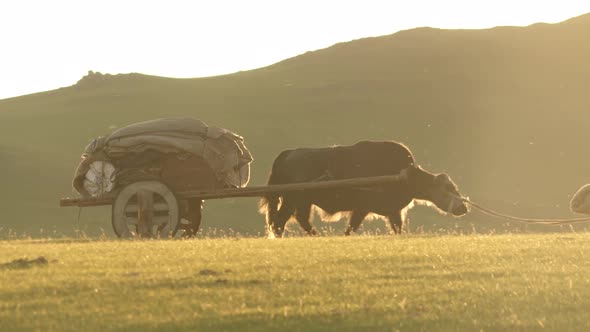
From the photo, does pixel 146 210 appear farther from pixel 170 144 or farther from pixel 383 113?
pixel 383 113

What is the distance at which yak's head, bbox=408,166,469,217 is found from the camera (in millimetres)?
22609

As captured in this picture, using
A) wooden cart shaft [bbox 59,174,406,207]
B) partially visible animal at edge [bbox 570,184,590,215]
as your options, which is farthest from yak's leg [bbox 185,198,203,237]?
partially visible animal at edge [bbox 570,184,590,215]

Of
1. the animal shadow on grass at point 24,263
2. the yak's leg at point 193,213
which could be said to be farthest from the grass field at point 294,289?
the yak's leg at point 193,213

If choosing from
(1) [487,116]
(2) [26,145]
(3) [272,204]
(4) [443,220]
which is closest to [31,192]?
(2) [26,145]

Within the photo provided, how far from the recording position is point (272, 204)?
77.4ft

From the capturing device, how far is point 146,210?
68.5ft

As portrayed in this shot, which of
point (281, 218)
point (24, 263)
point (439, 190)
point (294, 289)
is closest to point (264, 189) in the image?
point (281, 218)

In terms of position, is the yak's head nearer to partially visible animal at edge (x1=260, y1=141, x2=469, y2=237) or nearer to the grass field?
partially visible animal at edge (x1=260, y1=141, x2=469, y2=237)

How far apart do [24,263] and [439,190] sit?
11.3 m

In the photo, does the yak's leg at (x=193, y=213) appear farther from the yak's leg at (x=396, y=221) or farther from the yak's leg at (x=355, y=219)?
the yak's leg at (x=396, y=221)

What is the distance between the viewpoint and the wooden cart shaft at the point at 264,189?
69.8 ft

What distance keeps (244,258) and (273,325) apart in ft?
16.3

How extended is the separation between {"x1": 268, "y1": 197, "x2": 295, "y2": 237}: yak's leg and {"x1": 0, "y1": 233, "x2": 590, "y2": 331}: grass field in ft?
25.7

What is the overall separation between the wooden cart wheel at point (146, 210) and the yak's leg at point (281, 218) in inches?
124
